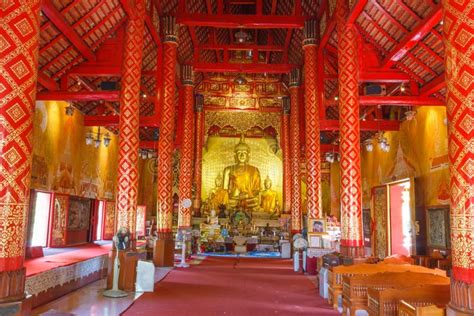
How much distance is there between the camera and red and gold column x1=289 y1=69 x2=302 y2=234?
51.2ft

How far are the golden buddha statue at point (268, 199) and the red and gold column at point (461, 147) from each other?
706 inches

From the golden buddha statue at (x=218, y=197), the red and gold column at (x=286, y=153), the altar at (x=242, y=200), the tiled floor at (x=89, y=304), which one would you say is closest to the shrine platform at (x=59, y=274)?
the tiled floor at (x=89, y=304)

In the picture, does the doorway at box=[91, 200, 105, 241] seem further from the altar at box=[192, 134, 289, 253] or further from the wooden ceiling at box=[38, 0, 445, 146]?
the altar at box=[192, 134, 289, 253]

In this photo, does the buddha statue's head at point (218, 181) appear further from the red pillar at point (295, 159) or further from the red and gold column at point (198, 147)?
the red pillar at point (295, 159)

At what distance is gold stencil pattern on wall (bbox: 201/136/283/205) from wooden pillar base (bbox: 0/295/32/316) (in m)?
18.7

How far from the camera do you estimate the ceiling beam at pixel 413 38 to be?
26.1 feet

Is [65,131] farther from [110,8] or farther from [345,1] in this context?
[345,1]

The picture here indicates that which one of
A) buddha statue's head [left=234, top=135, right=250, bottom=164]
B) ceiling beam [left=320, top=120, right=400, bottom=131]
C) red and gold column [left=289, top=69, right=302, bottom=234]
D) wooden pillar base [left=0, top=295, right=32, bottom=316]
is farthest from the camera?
buddha statue's head [left=234, top=135, right=250, bottom=164]

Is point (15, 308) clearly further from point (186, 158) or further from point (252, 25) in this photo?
point (186, 158)

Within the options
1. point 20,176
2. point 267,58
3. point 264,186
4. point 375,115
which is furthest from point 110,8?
point 264,186

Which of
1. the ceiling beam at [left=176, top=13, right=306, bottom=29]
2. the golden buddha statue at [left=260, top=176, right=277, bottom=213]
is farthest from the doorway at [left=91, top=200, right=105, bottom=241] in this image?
the golden buddha statue at [left=260, top=176, right=277, bottom=213]

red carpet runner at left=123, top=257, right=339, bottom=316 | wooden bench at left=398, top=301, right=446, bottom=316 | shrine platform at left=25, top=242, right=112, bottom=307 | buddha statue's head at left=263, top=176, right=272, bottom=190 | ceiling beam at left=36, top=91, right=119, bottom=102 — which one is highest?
ceiling beam at left=36, top=91, right=119, bottom=102

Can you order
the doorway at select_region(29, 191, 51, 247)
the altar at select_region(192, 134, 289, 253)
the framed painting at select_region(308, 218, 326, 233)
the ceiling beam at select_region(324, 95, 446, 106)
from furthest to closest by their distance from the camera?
the altar at select_region(192, 134, 289, 253) < the doorway at select_region(29, 191, 51, 247) < the framed painting at select_region(308, 218, 326, 233) < the ceiling beam at select_region(324, 95, 446, 106)

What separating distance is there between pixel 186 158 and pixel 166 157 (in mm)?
3325
